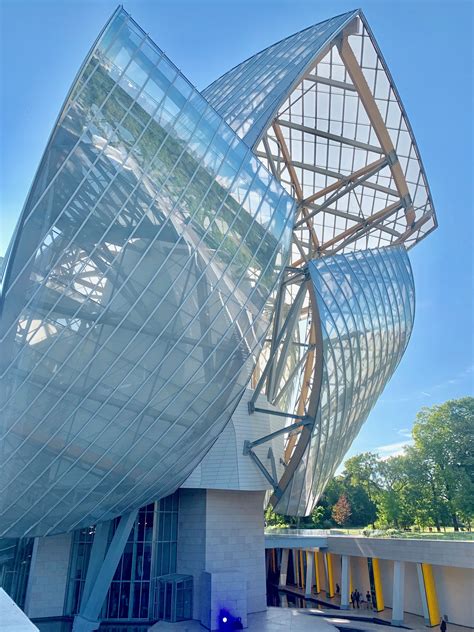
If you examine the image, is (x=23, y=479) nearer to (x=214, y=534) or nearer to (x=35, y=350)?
(x=35, y=350)

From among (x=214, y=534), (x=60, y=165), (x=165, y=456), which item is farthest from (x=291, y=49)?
(x=214, y=534)

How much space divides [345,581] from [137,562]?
16.4 m

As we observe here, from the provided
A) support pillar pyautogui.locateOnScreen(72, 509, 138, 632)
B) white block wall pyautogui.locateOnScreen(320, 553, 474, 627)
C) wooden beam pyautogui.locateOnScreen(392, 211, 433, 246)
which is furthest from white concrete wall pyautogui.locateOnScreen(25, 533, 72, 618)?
wooden beam pyautogui.locateOnScreen(392, 211, 433, 246)

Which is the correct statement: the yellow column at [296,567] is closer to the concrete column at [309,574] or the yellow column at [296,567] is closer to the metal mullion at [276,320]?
the concrete column at [309,574]

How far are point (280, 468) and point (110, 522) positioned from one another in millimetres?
11747

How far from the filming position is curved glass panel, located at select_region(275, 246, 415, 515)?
1041 inches

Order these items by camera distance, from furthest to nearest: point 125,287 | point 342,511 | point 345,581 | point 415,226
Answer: point 342,511 < point 415,226 < point 345,581 < point 125,287

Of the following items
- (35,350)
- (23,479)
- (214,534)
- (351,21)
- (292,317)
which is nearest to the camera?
(35,350)

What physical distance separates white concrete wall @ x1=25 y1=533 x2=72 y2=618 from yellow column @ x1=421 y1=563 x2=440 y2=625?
2145 centimetres

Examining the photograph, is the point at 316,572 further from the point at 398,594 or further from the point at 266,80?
the point at 266,80

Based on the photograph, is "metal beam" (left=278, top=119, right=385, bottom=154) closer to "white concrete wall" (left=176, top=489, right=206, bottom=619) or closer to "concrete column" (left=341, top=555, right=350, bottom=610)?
"white concrete wall" (left=176, top=489, right=206, bottom=619)

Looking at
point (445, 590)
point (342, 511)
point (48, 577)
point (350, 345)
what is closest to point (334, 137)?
point (350, 345)

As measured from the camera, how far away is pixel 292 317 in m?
30.2

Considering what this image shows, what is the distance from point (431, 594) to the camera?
28.2 m
